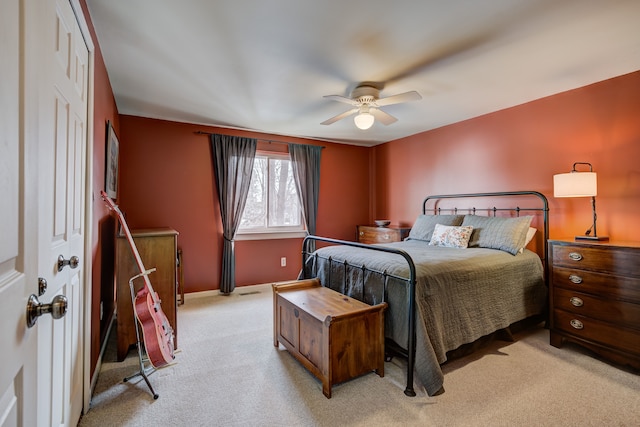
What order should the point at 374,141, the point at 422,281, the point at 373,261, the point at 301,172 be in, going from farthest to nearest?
1. the point at 374,141
2. the point at 301,172
3. the point at 373,261
4. the point at 422,281

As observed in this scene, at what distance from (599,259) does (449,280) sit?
120cm

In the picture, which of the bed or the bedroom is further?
the bedroom

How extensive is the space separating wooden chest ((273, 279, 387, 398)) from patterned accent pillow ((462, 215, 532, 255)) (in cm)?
160

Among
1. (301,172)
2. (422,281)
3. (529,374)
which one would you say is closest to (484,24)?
(422,281)

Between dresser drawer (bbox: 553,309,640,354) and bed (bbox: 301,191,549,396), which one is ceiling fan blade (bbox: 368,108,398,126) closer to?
bed (bbox: 301,191,549,396)

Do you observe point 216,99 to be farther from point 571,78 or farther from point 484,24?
point 571,78

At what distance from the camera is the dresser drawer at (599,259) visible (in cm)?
218

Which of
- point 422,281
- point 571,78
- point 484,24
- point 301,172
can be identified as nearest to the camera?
point 484,24

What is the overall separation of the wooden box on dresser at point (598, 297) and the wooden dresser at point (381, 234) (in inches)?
78.9

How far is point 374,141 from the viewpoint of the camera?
16.6 feet

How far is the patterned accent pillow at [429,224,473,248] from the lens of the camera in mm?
3189

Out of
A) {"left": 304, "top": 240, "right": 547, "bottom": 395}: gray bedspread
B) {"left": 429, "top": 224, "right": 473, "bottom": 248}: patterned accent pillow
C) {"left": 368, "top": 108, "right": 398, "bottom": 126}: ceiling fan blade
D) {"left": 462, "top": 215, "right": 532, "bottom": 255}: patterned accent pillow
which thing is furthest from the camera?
{"left": 429, "top": 224, "right": 473, "bottom": 248}: patterned accent pillow

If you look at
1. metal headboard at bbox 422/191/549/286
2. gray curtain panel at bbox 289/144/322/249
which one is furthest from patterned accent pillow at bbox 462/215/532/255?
gray curtain panel at bbox 289/144/322/249

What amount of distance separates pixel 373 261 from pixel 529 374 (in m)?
1.32
